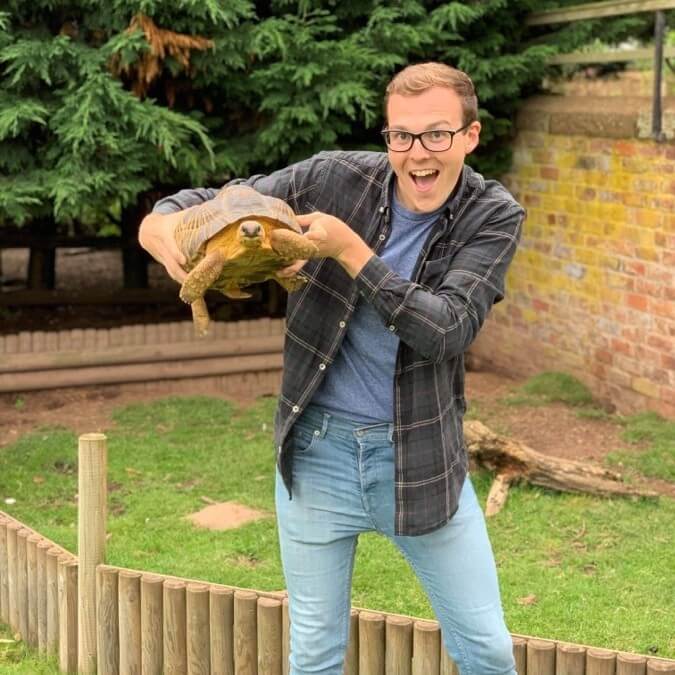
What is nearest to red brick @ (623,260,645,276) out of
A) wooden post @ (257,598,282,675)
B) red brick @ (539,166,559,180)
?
red brick @ (539,166,559,180)

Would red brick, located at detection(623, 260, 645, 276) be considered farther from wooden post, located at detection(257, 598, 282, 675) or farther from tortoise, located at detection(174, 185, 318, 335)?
tortoise, located at detection(174, 185, 318, 335)

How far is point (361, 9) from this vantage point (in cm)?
913

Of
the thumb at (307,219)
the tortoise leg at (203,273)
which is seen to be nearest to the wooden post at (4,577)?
the tortoise leg at (203,273)

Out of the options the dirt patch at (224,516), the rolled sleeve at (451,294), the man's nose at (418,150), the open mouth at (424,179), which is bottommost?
the dirt patch at (224,516)

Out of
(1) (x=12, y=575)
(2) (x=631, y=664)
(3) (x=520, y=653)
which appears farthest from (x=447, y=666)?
(1) (x=12, y=575)

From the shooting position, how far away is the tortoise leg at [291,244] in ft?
8.54

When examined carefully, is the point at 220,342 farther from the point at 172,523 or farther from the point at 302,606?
the point at 302,606

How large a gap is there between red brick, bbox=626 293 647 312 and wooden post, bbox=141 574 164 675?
5560 millimetres

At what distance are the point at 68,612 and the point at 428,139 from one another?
8.50 ft

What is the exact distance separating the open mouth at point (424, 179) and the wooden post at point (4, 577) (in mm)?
2858

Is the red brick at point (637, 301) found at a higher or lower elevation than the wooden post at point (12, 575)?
higher

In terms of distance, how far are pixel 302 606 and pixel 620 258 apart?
6482 mm

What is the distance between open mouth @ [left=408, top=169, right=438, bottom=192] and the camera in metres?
2.82

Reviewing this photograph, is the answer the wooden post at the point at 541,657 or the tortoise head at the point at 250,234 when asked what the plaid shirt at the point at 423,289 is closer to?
the tortoise head at the point at 250,234
